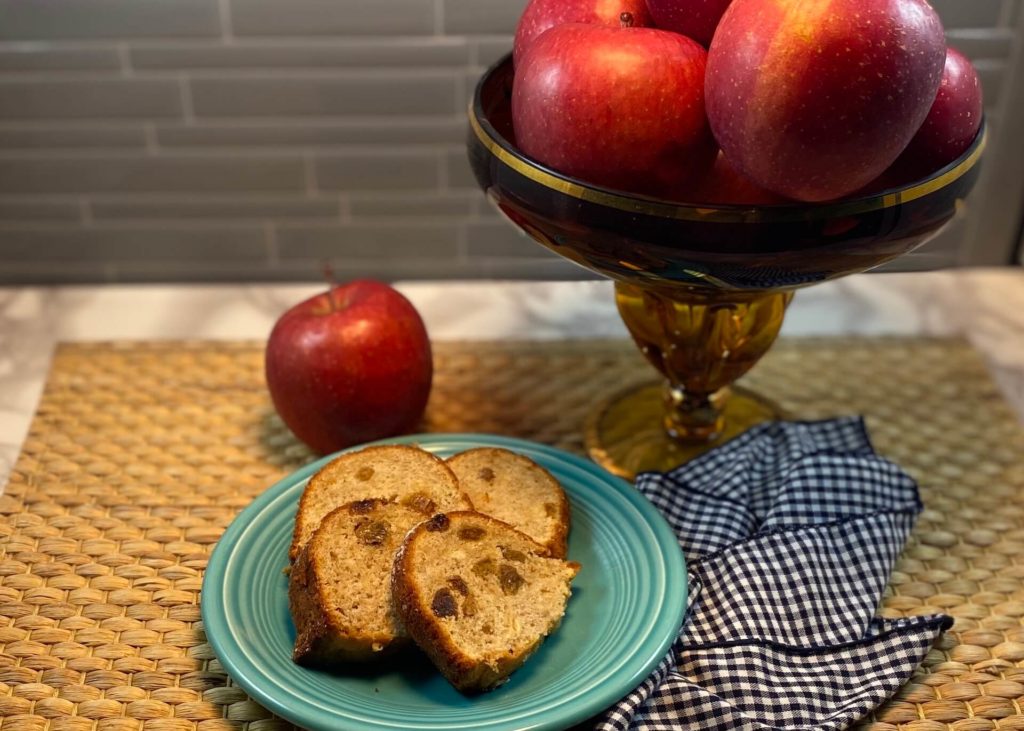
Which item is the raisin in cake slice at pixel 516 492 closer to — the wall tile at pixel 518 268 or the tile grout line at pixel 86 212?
the wall tile at pixel 518 268

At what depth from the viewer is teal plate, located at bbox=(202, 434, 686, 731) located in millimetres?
667

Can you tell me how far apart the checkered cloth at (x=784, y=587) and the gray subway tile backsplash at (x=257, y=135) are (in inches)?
17.1

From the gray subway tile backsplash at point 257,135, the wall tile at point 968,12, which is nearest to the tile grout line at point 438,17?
the gray subway tile backsplash at point 257,135

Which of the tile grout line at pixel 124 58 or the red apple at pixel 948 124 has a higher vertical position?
the red apple at pixel 948 124

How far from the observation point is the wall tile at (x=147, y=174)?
49.1 inches

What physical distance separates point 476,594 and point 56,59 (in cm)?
81

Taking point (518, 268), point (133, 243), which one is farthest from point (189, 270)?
point (518, 268)

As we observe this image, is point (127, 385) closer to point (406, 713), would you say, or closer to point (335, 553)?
point (335, 553)

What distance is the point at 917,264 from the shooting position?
1.25 m

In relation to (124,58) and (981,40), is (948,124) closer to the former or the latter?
(981,40)

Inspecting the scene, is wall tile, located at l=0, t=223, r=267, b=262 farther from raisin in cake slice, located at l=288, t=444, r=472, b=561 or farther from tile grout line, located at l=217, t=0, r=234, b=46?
raisin in cake slice, located at l=288, t=444, r=472, b=561

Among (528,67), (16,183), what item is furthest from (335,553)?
(16,183)

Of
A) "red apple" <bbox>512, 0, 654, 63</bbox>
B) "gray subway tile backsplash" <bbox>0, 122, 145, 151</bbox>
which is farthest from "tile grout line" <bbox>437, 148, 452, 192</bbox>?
"red apple" <bbox>512, 0, 654, 63</bbox>

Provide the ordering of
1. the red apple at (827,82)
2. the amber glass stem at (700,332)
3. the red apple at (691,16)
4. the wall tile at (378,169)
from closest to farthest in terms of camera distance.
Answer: the red apple at (827,82) → the red apple at (691,16) → the amber glass stem at (700,332) → the wall tile at (378,169)
